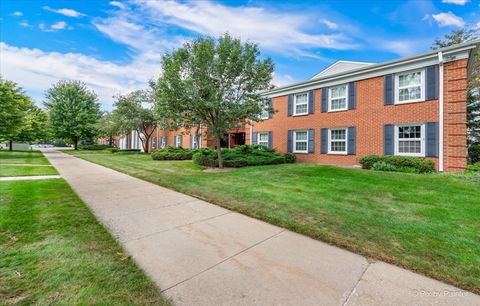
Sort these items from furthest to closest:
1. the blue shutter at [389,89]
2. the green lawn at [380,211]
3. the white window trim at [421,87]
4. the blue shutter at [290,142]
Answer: the blue shutter at [290,142] → the blue shutter at [389,89] → the white window trim at [421,87] → the green lawn at [380,211]

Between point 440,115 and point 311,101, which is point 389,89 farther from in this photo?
point 311,101

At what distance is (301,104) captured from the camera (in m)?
14.9

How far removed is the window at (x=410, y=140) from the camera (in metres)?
10.4

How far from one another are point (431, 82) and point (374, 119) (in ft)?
8.80

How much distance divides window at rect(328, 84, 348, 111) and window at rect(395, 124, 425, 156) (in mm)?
3097

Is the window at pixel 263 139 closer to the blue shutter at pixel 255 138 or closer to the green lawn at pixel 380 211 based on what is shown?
the blue shutter at pixel 255 138

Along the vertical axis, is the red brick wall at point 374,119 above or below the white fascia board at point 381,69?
below

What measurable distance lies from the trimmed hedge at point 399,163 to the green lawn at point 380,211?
1845 millimetres

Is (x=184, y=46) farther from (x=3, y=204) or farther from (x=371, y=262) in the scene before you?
(x=371, y=262)

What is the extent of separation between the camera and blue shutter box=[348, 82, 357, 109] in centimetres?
1244

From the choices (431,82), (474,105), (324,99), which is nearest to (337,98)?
(324,99)

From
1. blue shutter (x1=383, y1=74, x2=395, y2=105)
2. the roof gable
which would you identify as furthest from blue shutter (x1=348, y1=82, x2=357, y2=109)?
the roof gable

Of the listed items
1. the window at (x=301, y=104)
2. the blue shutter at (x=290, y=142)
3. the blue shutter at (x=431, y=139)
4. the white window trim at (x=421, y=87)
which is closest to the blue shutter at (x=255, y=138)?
the blue shutter at (x=290, y=142)

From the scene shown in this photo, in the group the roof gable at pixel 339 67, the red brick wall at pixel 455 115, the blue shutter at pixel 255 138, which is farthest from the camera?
the blue shutter at pixel 255 138
